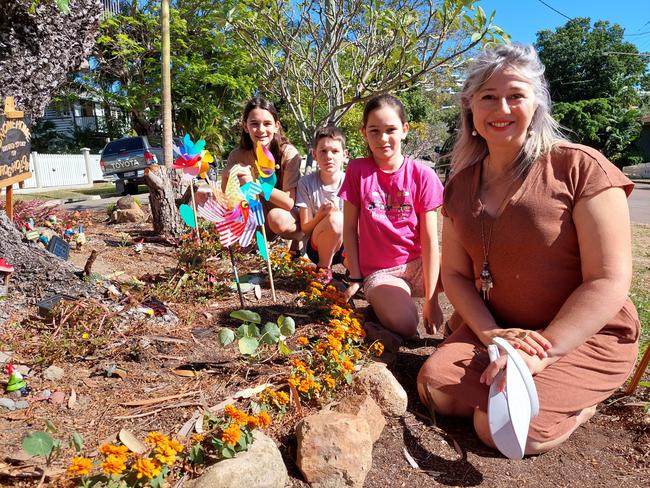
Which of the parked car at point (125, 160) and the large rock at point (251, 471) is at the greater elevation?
the parked car at point (125, 160)

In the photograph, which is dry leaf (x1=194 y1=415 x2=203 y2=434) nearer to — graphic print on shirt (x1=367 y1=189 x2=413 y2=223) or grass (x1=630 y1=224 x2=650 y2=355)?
graphic print on shirt (x1=367 y1=189 x2=413 y2=223)

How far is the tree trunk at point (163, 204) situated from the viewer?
5004mm

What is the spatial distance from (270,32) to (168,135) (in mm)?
1744

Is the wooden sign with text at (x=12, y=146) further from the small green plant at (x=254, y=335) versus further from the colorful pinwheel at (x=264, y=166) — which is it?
the small green plant at (x=254, y=335)

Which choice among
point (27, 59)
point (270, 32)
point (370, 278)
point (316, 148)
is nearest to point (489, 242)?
point (370, 278)

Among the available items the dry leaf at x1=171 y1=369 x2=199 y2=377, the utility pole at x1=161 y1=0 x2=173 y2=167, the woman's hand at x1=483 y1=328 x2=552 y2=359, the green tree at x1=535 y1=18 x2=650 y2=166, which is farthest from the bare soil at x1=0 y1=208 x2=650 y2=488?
the green tree at x1=535 y1=18 x2=650 y2=166

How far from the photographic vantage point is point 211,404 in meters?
1.85

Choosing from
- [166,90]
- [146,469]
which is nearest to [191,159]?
[146,469]

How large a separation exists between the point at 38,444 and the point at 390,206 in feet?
7.03

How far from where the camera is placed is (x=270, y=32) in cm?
588

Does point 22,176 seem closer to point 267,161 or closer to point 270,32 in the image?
point 267,161


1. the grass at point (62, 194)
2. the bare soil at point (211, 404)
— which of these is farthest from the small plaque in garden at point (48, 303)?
the grass at point (62, 194)

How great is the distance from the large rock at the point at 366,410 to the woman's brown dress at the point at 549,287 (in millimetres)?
313

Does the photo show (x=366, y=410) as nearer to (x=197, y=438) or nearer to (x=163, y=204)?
(x=197, y=438)
